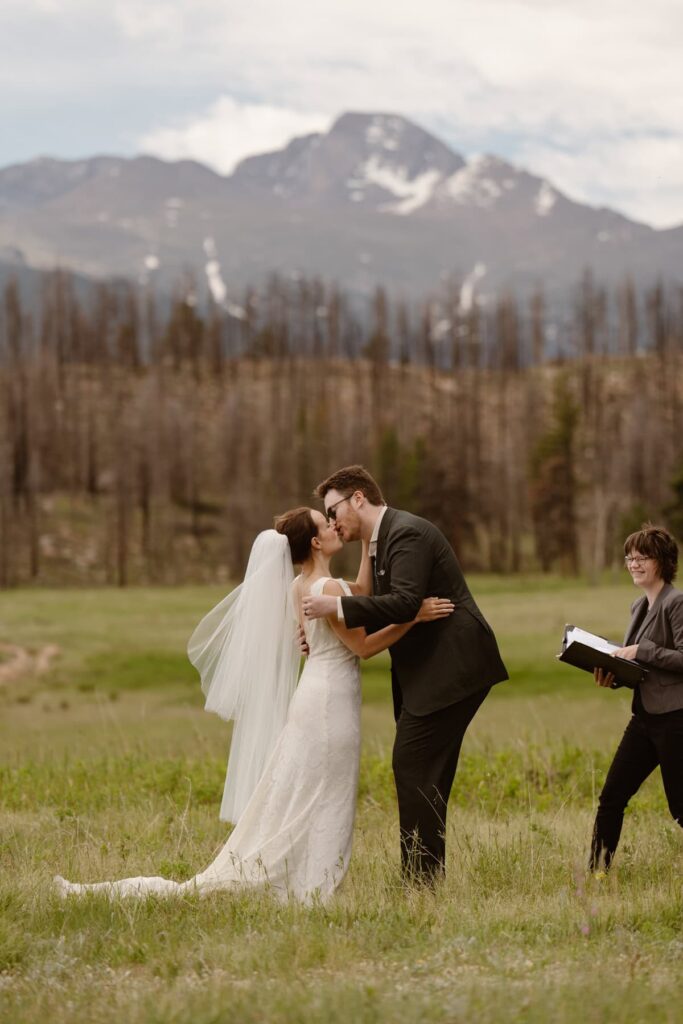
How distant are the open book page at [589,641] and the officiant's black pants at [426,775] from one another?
71cm

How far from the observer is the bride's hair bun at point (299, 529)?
841 centimetres

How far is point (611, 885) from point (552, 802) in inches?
187

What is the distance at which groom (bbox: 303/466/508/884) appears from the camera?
26.2 feet

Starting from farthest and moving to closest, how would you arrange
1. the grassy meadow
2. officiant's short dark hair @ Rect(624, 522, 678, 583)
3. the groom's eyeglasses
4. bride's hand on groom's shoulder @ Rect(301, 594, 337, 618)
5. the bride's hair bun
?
1. the bride's hair bun
2. officiant's short dark hair @ Rect(624, 522, 678, 583)
3. the groom's eyeglasses
4. bride's hand on groom's shoulder @ Rect(301, 594, 337, 618)
5. the grassy meadow

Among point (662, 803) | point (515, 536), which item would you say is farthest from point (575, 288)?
point (662, 803)

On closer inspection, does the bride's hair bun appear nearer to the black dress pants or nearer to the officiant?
the officiant

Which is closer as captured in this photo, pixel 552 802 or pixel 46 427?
pixel 552 802

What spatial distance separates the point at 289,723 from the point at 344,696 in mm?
440

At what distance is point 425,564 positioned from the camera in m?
7.95

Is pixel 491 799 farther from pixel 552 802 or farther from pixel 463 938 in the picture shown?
pixel 463 938

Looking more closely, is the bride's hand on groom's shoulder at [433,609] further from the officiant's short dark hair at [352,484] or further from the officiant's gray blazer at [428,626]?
the officiant's short dark hair at [352,484]

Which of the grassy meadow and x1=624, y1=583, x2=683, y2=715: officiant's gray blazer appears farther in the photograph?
x1=624, y1=583, x2=683, y2=715: officiant's gray blazer

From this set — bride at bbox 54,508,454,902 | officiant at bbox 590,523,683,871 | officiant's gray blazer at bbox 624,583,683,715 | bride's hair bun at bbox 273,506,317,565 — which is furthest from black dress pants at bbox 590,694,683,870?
bride's hair bun at bbox 273,506,317,565

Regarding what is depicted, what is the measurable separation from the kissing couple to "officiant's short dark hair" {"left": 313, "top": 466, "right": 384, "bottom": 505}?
0.01 metres
